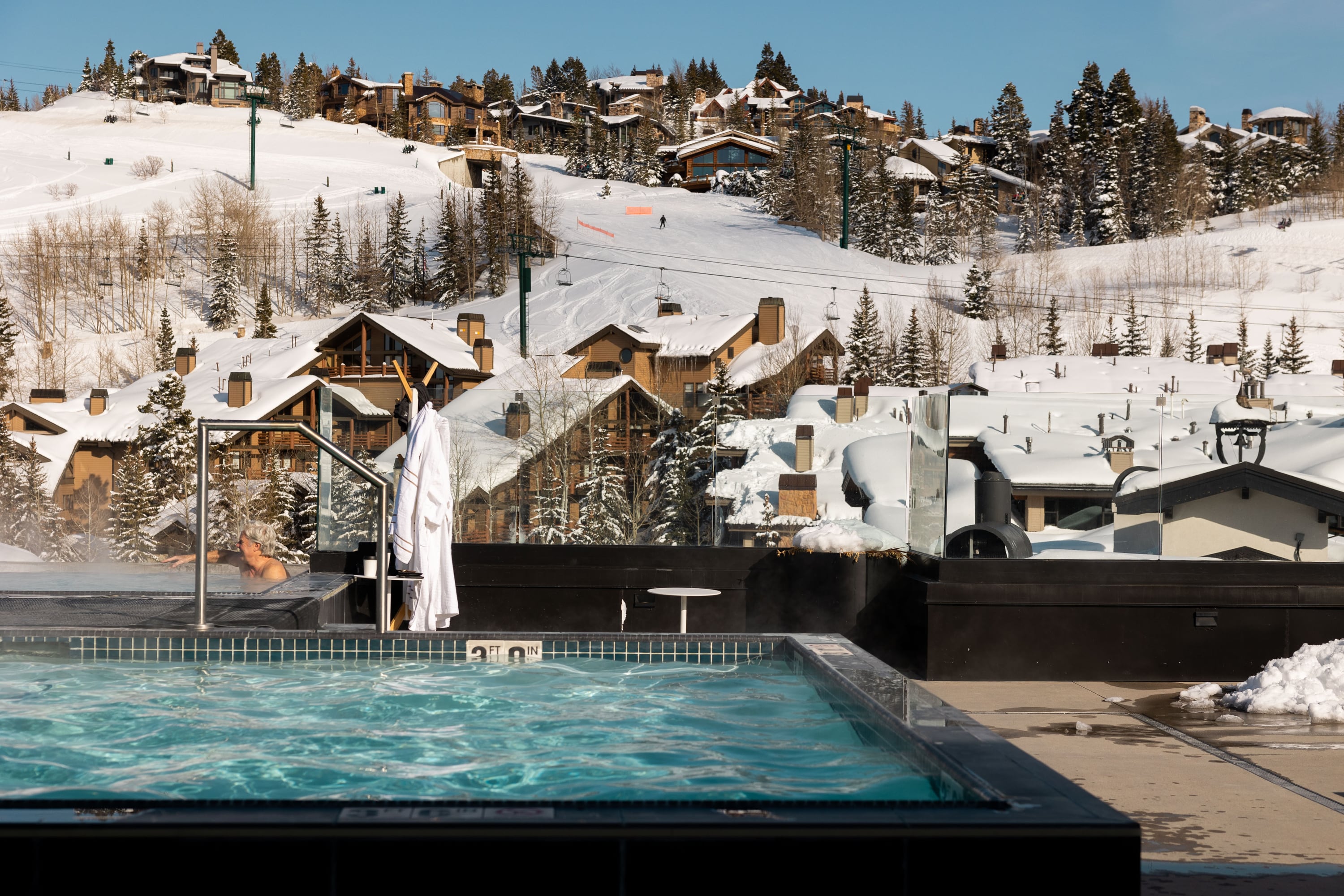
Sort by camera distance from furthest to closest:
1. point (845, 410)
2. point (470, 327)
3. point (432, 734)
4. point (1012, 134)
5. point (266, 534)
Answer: point (1012, 134)
point (470, 327)
point (266, 534)
point (845, 410)
point (432, 734)

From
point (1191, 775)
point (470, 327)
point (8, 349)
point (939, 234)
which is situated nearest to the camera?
point (1191, 775)

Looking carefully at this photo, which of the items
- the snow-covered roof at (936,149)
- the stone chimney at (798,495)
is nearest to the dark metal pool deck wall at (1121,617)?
the stone chimney at (798,495)

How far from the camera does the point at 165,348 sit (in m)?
49.7

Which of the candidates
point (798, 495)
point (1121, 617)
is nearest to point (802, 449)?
point (798, 495)

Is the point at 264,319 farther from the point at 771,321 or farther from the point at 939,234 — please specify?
the point at 939,234

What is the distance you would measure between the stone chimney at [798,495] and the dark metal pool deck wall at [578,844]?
656cm

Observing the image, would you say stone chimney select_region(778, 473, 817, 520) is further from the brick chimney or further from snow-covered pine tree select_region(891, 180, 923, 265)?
snow-covered pine tree select_region(891, 180, 923, 265)

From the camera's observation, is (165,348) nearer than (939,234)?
Yes

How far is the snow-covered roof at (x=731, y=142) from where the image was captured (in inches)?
3073

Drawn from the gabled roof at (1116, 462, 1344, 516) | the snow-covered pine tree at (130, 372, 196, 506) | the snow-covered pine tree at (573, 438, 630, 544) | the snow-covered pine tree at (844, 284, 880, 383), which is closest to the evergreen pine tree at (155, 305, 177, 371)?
the snow-covered pine tree at (130, 372, 196, 506)

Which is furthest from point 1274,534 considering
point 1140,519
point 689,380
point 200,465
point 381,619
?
point 689,380

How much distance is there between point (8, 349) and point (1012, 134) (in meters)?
58.9

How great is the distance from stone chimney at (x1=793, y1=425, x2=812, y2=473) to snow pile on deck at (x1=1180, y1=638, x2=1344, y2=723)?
3.76 meters

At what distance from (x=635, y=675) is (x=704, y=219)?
57.4 metres
